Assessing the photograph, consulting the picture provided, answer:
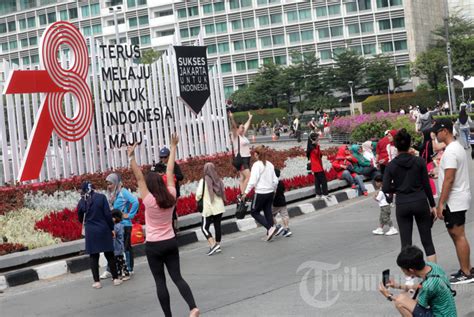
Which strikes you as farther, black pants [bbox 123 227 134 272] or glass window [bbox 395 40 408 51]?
glass window [bbox 395 40 408 51]

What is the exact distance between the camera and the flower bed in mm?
14930

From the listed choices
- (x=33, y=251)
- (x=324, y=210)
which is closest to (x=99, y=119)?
(x=324, y=210)

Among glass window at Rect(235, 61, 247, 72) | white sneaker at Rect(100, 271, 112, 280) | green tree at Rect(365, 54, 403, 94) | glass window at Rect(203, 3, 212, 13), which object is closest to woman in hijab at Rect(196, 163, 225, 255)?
white sneaker at Rect(100, 271, 112, 280)

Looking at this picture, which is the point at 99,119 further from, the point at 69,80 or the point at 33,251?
the point at 33,251

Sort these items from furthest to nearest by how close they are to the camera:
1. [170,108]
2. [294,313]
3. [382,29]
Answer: [382,29], [170,108], [294,313]

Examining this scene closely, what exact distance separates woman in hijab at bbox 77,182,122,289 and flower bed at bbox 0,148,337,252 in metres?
2.91

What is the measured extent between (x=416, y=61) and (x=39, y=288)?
6854 centimetres

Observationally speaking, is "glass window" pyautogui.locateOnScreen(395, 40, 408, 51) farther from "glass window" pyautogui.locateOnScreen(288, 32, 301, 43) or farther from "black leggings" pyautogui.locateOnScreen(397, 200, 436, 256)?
"black leggings" pyautogui.locateOnScreen(397, 200, 436, 256)

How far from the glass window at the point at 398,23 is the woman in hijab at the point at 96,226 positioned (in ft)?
245

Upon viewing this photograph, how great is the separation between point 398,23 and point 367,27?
3.16 meters

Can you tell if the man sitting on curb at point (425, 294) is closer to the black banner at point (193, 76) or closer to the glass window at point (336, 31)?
the black banner at point (193, 76)

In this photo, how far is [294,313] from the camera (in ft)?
28.7

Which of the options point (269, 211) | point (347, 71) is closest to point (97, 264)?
point (269, 211)

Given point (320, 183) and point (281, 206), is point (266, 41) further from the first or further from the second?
point (281, 206)
